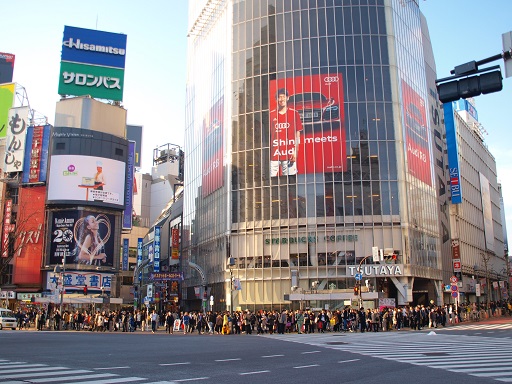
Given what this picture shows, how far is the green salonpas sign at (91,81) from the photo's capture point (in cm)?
7869

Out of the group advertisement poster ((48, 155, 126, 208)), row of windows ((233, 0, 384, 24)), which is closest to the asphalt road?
row of windows ((233, 0, 384, 24))

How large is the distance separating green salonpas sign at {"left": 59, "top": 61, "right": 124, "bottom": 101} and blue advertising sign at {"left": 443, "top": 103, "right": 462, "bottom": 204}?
48.3 m

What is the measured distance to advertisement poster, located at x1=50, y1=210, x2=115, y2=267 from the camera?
72.6m

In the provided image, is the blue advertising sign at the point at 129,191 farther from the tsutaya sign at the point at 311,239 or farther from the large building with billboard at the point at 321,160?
the tsutaya sign at the point at 311,239

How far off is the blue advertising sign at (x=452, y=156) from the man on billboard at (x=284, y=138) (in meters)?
27.1

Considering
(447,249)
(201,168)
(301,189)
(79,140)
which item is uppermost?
(79,140)

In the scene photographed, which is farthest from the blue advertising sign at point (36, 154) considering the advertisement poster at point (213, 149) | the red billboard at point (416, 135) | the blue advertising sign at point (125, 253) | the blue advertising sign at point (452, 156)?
the blue advertising sign at point (452, 156)

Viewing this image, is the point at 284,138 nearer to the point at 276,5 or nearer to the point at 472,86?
the point at 276,5

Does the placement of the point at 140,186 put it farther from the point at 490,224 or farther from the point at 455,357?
the point at 455,357

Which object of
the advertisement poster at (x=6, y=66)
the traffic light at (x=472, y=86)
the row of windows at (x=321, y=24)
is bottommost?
the traffic light at (x=472, y=86)

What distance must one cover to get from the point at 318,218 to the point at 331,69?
54.2ft

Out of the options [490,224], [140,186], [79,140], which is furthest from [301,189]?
[140,186]

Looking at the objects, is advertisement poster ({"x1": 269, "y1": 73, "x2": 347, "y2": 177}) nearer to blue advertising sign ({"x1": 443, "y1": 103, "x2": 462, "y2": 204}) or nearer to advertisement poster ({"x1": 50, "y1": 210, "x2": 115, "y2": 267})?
blue advertising sign ({"x1": 443, "y1": 103, "x2": 462, "y2": 204})

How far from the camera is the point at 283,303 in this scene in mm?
56188
